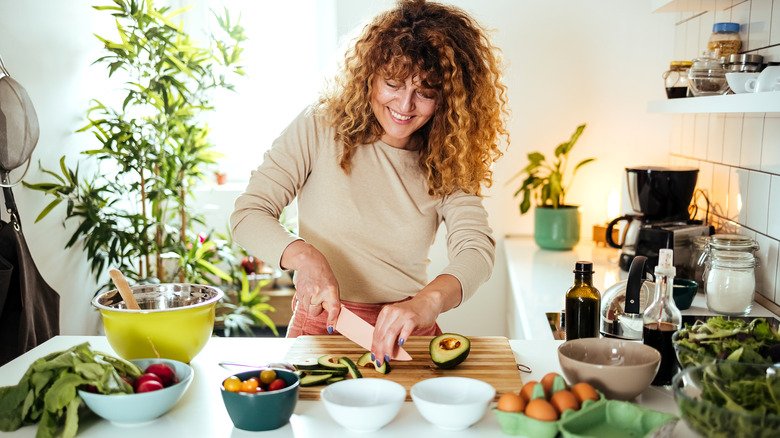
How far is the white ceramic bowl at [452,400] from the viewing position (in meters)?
1.06

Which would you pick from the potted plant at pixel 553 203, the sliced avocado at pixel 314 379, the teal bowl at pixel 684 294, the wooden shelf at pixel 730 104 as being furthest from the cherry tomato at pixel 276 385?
the potted plant at pixel 553 203

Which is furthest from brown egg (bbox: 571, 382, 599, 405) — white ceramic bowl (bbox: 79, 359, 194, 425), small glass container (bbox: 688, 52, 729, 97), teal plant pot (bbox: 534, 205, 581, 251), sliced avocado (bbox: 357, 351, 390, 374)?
teal plant pot (bbox: 534, 205, 581, 251)

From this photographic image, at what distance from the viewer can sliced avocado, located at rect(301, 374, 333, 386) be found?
1.24 m

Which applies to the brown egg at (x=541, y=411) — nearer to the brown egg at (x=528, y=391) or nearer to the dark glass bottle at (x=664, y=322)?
the brown egg at (x=528, y=391)

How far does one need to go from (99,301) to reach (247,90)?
267 centimetres

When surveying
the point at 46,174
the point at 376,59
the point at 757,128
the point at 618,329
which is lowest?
the point at 618,329

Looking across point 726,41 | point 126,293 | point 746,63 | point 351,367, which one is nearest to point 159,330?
point 126,293

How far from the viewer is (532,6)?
10.4ft

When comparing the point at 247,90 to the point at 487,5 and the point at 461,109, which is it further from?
the point at 461,109

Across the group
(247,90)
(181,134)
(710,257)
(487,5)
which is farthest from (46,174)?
(710,257)

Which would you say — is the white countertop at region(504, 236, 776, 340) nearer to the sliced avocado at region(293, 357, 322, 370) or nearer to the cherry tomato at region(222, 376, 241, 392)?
the sliced avocado at region(293, 357, 322, 370)

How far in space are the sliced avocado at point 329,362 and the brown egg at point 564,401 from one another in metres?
0.39

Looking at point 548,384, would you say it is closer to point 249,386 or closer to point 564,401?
point 564,401

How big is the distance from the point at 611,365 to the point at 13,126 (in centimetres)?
177
